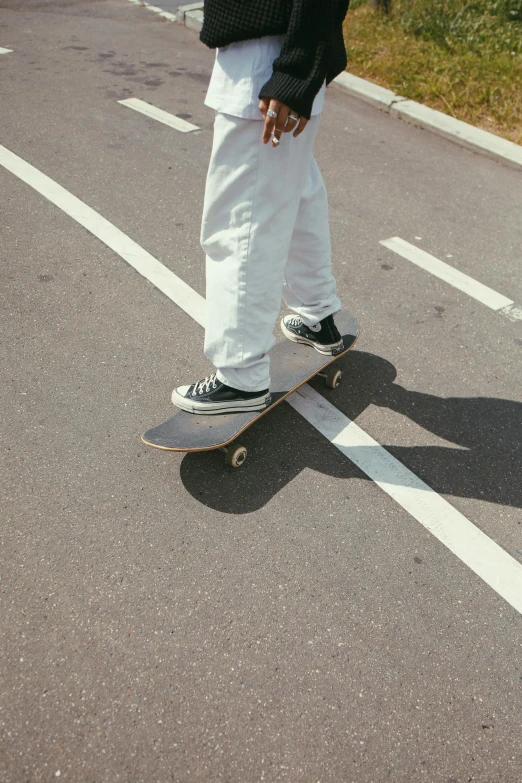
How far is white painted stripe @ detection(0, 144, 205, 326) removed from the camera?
375cm

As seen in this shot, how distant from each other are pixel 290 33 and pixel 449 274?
7.96 ft

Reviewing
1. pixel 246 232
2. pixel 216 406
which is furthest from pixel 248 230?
pixel 216 406

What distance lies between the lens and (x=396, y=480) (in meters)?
2.76

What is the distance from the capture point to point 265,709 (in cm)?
197

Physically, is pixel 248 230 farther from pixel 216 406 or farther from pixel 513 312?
pixel 513 312

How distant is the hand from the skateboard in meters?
1.04

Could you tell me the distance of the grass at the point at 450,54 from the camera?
6.68m

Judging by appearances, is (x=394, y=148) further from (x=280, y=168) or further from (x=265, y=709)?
(x=265, y=709)

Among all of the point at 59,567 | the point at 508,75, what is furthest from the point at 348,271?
the point at 508,75

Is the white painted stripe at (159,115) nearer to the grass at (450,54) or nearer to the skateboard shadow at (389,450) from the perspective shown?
the grass at (450,54)

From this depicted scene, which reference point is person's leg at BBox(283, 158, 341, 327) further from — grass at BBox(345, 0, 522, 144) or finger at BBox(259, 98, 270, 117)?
grass at BBox(345, 0, 522, 144)

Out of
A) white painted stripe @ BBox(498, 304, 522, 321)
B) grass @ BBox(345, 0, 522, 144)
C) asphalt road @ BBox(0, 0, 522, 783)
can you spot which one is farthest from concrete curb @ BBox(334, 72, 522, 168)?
white painted stripe @ BBox(498, 304, 522, 321)

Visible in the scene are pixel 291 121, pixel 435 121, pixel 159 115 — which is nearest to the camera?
pixel 291 121

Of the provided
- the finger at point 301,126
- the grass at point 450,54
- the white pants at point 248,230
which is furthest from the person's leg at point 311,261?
the grass at point 450,54
